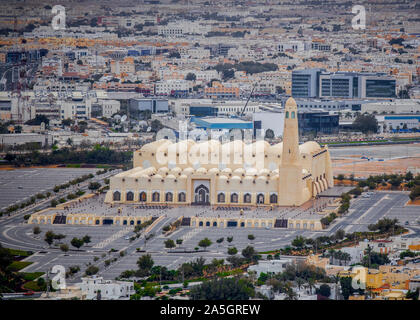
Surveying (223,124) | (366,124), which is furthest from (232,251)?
(366,124)

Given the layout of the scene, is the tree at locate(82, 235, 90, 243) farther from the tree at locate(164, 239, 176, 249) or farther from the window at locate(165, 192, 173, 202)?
the window at locate(165, 192, 173, 202)

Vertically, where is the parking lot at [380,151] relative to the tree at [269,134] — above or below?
below

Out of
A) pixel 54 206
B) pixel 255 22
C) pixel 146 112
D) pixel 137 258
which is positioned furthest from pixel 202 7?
pixel 137 258

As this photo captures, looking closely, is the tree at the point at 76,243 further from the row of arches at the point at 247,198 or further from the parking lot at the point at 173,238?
the row of arches at the point at 247,198

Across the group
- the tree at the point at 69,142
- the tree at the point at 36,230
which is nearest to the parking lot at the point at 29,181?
the tree at the point at 36,230

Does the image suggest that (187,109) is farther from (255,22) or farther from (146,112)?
(255,22)
